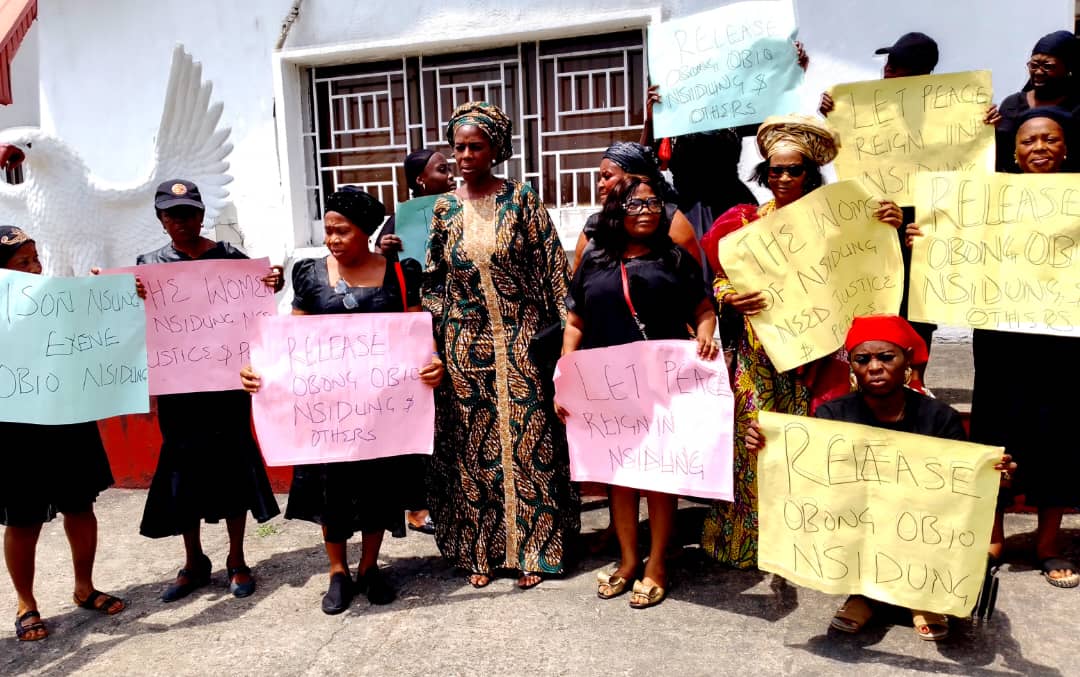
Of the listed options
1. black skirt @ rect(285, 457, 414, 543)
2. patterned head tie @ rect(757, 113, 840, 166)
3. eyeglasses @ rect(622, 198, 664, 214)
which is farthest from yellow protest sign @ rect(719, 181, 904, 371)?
black skirt @ rect(285, 457, 414, 543)

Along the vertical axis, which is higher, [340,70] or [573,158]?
[340,70]

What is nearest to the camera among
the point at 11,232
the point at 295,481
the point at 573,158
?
the point at 11,232

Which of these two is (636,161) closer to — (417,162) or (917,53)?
(917,53)

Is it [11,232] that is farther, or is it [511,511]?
[511,511]

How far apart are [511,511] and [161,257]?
6.19 ft

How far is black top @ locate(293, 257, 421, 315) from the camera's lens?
3.35m

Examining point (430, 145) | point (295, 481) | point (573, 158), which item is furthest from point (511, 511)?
point (430, 145)

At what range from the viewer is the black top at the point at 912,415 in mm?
2826

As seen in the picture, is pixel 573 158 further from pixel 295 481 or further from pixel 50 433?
pixel 50 433

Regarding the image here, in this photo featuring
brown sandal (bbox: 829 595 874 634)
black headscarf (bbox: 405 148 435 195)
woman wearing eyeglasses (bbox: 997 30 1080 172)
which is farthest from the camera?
black headscarf (bbox: 405 148 435 195)

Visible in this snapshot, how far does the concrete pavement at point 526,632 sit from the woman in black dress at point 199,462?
306mm

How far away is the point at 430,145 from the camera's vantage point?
7148mm

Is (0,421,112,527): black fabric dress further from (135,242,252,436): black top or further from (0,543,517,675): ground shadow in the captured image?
(0,543,517,675): ground shadow

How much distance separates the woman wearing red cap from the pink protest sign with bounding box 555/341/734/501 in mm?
236
